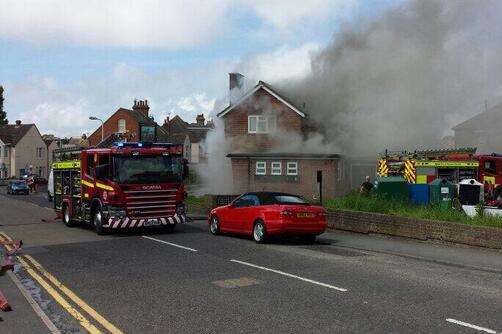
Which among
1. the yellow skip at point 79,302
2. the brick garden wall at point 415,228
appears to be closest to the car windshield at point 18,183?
the brick garden wall at point 415,228

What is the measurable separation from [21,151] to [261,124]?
61345 millimetres

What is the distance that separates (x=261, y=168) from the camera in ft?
121

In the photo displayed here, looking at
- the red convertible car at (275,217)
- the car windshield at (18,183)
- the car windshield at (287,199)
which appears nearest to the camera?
the red convertible car at (275,217)

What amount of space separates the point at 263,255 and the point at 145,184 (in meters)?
5.58

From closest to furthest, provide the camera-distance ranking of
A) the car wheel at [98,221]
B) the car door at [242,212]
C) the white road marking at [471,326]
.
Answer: the white road marking at [471,326] → the car door at [242,212] → the car wheel at [98,221]

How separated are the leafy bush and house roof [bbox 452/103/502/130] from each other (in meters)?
27.3

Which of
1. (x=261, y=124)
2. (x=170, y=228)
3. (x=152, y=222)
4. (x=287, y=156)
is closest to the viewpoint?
(x=152, y=222)

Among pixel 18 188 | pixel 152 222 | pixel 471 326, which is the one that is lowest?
pixel 471 326

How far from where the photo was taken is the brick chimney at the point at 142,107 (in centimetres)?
6904

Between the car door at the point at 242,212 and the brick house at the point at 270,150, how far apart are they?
19.6 m

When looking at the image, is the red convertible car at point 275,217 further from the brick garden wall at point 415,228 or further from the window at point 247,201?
the brick garden wall at point 415,228

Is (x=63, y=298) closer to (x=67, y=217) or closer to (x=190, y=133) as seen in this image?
(x=67, y=217)

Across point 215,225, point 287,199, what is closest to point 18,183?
point 215,225

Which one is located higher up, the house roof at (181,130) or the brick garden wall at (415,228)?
the house roof at (181,130)
